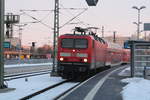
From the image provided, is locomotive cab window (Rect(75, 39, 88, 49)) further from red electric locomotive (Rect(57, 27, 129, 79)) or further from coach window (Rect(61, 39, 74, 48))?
coach window (Rect(61, 39, 74, 48))

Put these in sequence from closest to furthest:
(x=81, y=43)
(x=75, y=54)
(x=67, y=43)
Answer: (x=75, y=54) → (x=81, y=43) → (x=67, y=43)

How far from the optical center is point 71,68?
70.5ft

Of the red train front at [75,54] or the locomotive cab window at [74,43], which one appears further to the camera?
the locomotive cab window at [74,43]

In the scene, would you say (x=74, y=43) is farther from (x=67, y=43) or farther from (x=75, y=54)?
(x=75, y=54)

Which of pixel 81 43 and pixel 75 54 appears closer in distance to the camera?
pixel 75 54

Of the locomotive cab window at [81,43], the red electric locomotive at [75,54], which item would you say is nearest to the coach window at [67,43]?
the red electric locomotive at [75,54]

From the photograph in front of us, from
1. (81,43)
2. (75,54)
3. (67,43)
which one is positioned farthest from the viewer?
(67,43)

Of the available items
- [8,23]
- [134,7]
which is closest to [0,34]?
[134,7]

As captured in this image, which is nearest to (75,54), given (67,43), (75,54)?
(75,54)

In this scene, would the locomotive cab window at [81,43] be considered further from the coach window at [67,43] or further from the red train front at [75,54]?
the coach window at [67,43]

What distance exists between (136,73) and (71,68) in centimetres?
592

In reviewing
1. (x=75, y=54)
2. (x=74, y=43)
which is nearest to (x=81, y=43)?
(x=74, y=43)

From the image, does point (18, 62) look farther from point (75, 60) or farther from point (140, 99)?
point (140, 99)

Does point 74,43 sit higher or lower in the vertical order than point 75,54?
higher
